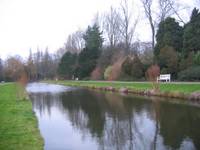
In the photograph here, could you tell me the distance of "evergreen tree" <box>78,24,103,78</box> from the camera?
224 feet

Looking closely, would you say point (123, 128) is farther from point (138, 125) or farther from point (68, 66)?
point (68, 66)

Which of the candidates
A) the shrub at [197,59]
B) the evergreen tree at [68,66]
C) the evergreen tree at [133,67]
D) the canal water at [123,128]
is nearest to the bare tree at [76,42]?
the evergreen tree at [68,66]

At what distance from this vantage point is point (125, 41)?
63781mm

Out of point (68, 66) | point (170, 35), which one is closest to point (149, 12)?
point (170, 35)

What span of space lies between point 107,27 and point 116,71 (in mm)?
22252

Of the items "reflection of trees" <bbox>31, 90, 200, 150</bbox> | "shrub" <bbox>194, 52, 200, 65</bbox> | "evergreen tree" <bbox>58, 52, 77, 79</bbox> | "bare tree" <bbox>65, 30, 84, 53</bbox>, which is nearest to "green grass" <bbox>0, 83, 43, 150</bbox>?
"reflection of trees" <bbox>31, 90, 200, 150</bbox>

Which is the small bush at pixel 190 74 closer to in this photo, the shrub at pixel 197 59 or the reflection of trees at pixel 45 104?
A: the shrub at pixel 197 59

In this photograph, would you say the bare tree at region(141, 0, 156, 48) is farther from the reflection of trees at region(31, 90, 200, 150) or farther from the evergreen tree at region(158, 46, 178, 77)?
the reflection of trees at region(31, 90, 200, 150)

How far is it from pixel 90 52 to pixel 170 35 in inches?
1092

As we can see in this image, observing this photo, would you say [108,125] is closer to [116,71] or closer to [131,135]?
[131,135]

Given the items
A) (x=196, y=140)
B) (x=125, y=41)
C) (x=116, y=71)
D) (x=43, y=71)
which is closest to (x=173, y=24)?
(x=116, y=71)

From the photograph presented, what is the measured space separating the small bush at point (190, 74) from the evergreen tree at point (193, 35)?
5477mm

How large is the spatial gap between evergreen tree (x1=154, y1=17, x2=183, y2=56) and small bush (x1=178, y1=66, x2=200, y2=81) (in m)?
8.85

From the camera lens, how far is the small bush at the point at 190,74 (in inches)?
1336
